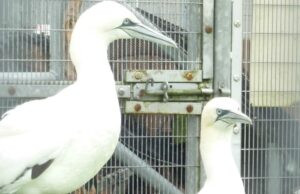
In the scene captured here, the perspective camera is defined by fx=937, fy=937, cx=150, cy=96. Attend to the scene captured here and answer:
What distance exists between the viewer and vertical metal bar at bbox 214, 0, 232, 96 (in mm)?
4676

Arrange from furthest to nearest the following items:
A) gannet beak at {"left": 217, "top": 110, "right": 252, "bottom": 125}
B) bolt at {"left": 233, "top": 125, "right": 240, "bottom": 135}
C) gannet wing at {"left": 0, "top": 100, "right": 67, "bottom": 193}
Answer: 1. bolt at {"left": 233, "top": 125, "right": 240, "bottom": 135}
2. gannet beak at {"left": 217, "top": 110, "right": 252, "bottom": 125}
3. gannet wing at {"left": 0, "top": 100, "right": 67, "bottom": 193}

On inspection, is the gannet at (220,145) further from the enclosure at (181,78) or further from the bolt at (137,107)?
the bolt at (137,107)

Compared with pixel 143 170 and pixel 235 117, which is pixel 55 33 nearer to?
pixel 143 170

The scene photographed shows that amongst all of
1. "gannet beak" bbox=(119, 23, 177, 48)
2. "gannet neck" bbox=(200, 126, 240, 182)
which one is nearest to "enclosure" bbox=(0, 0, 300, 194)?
"gannet neck" bbox=(200, 126, 240, 182)

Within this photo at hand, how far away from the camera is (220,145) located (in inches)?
184

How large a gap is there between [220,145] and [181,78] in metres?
0.39

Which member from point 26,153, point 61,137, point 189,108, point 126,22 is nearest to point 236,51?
point 189,108

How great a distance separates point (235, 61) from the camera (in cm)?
470

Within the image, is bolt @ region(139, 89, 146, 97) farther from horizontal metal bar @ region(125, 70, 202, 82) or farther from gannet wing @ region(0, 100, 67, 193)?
gannet wing @ region(0, 100, 67, 193)

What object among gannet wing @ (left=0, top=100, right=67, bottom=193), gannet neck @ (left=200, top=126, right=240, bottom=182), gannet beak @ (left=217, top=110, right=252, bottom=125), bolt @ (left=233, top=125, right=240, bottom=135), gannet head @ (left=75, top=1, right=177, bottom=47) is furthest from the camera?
bolt @ (left=233, top=125, right=240, bottom=135)

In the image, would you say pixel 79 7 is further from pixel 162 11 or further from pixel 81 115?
pixel 81 115

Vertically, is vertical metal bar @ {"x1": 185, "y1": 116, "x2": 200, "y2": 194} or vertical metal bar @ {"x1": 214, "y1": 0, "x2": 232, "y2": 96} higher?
vertical metal bar @ {"x1": 214, "y1": 0, "x2": 232, "y2": 96}

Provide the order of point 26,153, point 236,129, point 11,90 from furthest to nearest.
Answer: point 236,129, point 11,90, point 26,153

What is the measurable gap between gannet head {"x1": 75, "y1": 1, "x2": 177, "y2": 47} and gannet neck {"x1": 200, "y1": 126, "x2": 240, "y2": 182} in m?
0.62
